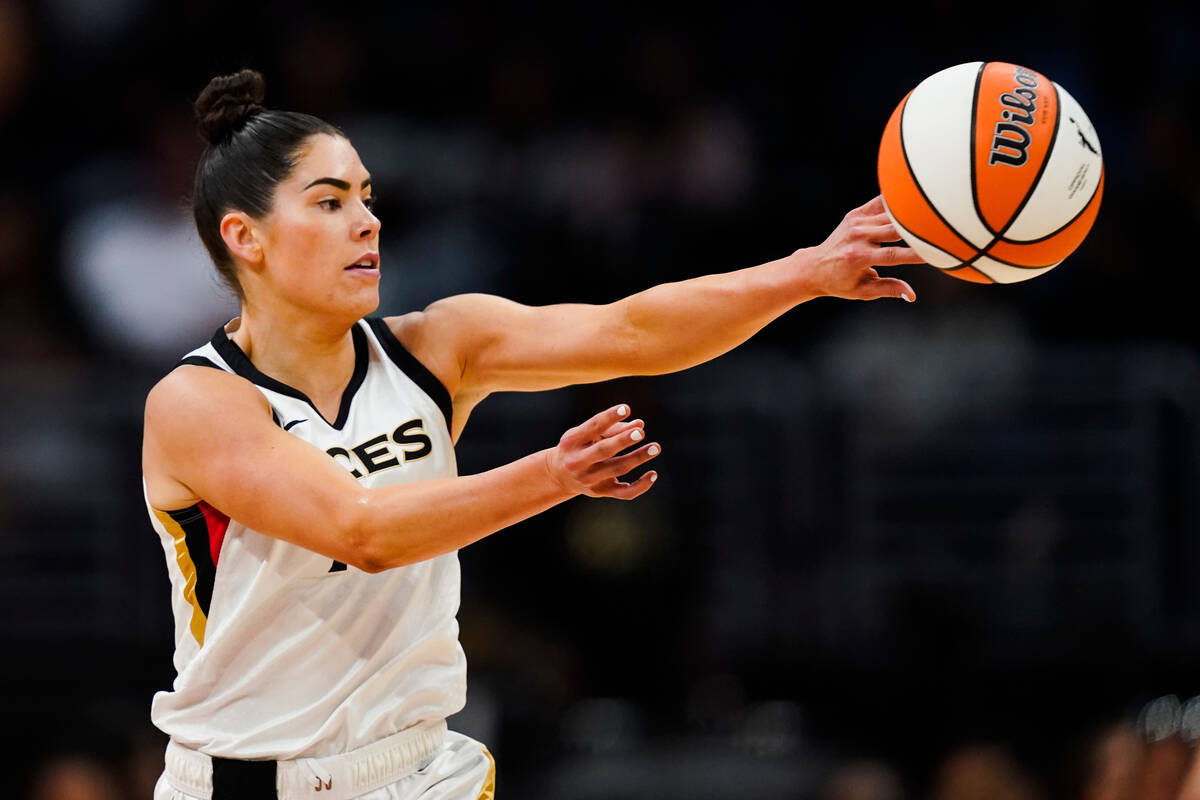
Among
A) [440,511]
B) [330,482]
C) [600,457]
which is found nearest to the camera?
[600,457]

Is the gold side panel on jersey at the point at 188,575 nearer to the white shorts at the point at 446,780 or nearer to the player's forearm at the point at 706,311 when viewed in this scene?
the white shorts at the point at 446,780

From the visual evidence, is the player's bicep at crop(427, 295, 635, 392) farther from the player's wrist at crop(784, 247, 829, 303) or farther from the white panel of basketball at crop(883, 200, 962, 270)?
the white panel of basketball at crop(883, 200, 962, 270)

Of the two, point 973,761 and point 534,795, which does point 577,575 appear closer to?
point 534,795

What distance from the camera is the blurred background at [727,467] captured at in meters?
7.10

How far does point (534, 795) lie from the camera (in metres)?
7.04

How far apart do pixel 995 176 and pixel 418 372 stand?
1.55 m

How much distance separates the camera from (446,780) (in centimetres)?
402

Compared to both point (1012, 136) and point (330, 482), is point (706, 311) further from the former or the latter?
point (330, 482)

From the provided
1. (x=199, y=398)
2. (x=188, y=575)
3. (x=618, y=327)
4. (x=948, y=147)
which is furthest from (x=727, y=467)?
(x=199, y=398)

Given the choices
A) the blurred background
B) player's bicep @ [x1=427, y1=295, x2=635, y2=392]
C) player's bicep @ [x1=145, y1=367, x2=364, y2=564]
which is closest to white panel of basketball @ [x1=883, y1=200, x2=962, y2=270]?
player's bicep @ [x1=427, y1=295, x2=635, y2=392]

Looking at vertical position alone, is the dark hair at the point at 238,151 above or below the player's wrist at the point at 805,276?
above

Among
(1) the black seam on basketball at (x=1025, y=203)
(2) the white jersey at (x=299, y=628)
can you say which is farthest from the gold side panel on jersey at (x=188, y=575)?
(1) the black seam on basketball at (x=1025, y=203)

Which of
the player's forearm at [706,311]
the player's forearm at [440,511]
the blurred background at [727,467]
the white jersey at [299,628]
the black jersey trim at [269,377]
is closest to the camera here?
the player's forearm at [440,511]

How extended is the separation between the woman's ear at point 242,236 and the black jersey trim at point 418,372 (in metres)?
0.37
